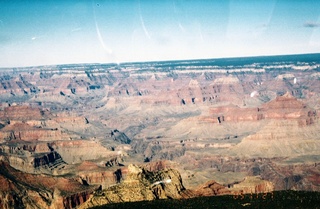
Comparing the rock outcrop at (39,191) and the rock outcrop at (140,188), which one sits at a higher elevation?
the rock outcrop at (140,188)

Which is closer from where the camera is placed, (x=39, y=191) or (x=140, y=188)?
(x=140, y=188)

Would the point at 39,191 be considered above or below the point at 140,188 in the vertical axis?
below

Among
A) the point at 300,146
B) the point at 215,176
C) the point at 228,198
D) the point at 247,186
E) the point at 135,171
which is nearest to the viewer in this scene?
the point at 228,198

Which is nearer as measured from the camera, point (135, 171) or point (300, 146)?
point (135, 171)

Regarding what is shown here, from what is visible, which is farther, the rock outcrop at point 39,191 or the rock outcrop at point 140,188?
the rock outcrop at point 39,191

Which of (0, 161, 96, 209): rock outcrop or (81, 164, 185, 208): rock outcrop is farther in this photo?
(0, 161, 96, 209): rock outcrop

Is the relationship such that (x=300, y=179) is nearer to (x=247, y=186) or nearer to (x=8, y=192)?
(x=247, y=186)

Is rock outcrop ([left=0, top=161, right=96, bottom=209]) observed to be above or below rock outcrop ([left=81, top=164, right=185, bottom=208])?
below

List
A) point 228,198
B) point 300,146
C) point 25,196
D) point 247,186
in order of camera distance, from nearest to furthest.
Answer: point 228,198
point 247,186
point 25,196
point 300,146

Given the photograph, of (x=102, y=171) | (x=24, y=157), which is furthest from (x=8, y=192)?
(x=24, y=157)

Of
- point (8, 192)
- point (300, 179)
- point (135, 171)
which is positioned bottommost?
point (300, 179)

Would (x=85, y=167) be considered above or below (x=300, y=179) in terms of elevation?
above
